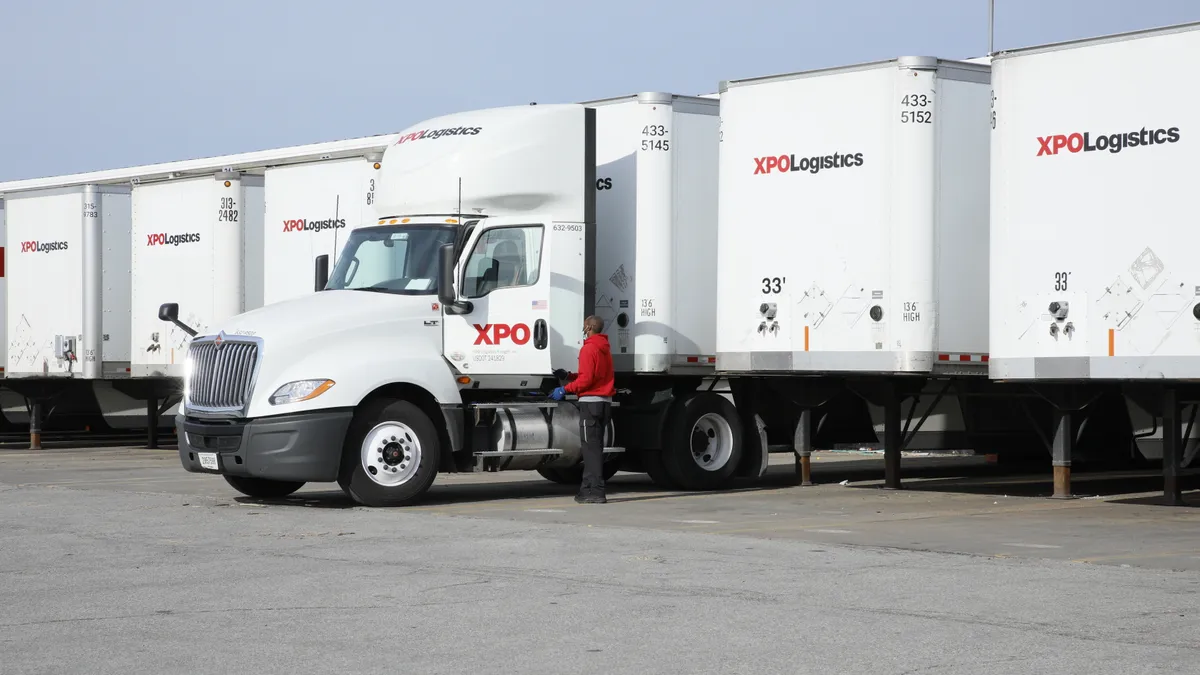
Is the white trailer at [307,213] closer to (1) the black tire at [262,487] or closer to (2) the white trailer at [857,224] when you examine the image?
(1) the black tire at [262,487]

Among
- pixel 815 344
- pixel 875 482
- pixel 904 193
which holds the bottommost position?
pixel 875 482

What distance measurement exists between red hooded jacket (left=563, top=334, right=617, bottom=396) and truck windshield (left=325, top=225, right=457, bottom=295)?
5.38ft

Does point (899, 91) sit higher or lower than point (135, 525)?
higher

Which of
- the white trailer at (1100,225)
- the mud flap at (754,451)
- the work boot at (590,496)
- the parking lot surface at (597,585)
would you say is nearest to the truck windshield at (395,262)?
the parking lot surface at (597,585)

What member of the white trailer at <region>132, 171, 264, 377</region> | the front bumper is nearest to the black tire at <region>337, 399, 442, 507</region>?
the front bumper

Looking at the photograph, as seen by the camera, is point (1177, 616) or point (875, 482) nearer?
point (1177, 616)

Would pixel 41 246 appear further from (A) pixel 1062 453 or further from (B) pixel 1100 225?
(B) pixel 1100 225

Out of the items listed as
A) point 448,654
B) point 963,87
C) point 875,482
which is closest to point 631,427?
point 875,482

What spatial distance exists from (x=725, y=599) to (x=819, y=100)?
346 inches

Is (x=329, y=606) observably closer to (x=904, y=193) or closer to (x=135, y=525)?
(x=135, y=525)

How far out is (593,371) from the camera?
53.3ft

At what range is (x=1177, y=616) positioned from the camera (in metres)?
8.85

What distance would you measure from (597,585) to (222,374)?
6.61 metres

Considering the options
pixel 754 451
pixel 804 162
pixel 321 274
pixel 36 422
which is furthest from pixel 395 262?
pixel 36 422
